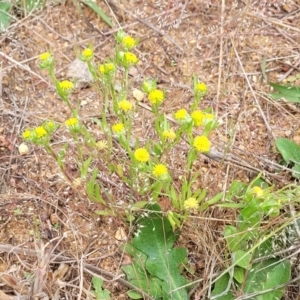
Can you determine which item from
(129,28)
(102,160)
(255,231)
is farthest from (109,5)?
(255,231)

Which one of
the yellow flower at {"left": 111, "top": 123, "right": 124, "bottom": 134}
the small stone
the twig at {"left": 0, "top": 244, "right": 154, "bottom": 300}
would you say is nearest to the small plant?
the twig at {"left": 0, "top": 244, "right": 154, "bottom": 300}

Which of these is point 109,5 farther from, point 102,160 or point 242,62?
point 102,160

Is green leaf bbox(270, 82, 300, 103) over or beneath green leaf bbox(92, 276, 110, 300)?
over

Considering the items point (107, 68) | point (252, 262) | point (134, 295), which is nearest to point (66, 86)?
point (107, 68)

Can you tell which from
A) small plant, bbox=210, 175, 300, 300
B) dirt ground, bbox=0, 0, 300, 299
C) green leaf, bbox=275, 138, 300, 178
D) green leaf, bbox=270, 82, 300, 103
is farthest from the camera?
green leaf, bbox=270, 82, 300, 103

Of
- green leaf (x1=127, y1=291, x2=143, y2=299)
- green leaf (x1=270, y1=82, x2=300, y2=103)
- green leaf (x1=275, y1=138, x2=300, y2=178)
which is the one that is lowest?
green leaf (x1=127, y1=291, x2=143, y2=299)

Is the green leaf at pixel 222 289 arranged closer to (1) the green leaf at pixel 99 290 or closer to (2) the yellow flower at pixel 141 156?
(1) the green leaf at pixel 99 290

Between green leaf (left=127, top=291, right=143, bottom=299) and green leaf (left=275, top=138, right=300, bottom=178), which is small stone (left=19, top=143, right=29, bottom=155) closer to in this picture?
green leaf (left=127, top=291, right=143, bottom=299)
